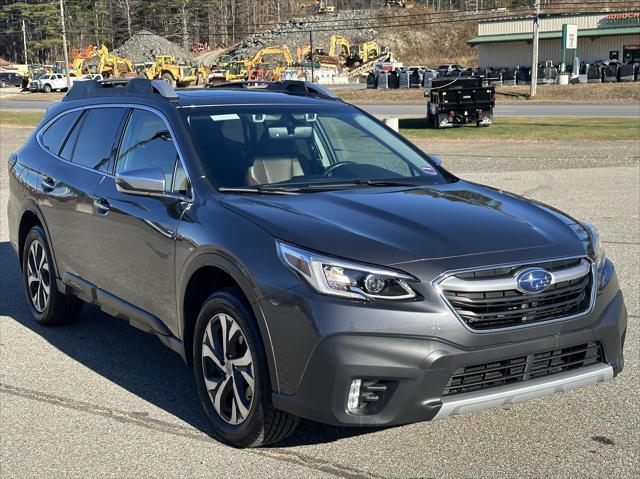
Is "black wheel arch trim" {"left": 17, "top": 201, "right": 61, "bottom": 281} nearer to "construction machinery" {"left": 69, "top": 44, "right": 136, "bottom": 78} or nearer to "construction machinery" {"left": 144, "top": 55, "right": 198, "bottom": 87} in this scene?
"construction machinery" {"left": 144, "top": 55, "right": 198, "bottom": 87}

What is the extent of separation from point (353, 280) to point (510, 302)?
0.70 meters

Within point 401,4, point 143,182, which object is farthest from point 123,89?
point 401,4

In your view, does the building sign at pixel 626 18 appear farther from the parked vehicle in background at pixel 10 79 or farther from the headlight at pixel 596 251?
the headlight at pixel 596 251

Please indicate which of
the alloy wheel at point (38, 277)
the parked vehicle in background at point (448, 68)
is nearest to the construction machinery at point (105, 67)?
the parked vehicle in background at point (448, 68)

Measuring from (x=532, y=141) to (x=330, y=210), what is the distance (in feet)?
67.4

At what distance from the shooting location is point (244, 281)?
4.09 meters

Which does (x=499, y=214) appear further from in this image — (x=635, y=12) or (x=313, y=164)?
(x=635, y=12)

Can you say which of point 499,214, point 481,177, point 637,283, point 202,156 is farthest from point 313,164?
point 481,177

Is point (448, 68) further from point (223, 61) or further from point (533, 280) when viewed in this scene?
point (533, 280)

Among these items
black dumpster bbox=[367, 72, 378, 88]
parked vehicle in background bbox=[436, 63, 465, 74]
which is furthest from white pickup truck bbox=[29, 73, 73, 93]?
parked vehicle in background bbox=[436, 63, 465, 74]

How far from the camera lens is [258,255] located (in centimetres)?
406

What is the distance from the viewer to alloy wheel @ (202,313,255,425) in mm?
4207

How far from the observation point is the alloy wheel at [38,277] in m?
6.57

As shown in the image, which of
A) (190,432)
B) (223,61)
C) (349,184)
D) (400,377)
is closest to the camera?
(400,377)
